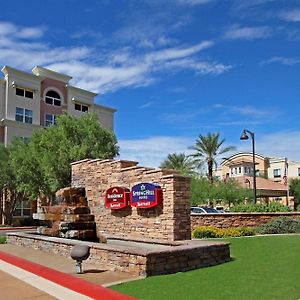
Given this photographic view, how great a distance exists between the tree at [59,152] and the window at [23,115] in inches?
454

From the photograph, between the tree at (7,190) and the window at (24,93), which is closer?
the tree at (7,190)

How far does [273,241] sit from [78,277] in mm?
8665

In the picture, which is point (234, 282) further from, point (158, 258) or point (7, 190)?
point (7, 190)

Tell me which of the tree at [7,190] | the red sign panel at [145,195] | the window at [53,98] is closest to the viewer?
the red sign panel at [145,195]

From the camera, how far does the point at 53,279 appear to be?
960 centimetres

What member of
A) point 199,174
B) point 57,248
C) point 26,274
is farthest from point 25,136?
point 26,274

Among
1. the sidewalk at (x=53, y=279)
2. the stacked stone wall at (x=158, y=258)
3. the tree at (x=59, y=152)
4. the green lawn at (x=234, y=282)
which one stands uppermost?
the tree at (x=59, y=152)

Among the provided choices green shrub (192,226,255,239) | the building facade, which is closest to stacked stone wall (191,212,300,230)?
green shrub (192,226,255,239)

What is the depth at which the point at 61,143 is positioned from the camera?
2844 cm

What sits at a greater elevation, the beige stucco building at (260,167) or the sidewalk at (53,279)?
the beige stucco building at (260,167)

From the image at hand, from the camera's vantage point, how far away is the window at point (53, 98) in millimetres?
46531

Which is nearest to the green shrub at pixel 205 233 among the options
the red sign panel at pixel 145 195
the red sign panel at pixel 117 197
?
the red sign panel at pixel 117 197

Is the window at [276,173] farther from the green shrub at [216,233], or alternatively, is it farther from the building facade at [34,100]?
the green shrub at [216,233]

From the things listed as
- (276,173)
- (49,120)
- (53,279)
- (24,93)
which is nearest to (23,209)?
(49,120)
